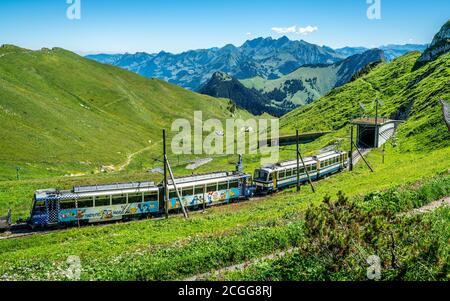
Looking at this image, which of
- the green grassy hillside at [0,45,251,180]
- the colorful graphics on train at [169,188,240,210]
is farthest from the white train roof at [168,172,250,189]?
the green grassy hillside at [0,45,251,180]

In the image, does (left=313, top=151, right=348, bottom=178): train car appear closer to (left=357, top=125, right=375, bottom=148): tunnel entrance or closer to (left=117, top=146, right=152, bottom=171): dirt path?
(left=357, top=125, right=375, bottom=148): tunnel entrance

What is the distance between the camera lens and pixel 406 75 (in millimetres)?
156000

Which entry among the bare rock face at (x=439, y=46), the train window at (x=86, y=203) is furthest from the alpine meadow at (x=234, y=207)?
the bare rock face at (x=439, y=46)

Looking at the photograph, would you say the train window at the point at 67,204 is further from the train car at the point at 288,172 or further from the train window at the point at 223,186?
the train car at the point at 288,172

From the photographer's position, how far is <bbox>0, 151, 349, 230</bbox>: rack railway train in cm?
3647

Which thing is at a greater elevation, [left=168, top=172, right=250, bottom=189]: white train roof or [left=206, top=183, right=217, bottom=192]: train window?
[left=168, top=172, right=250, bottom=189]: white train roof

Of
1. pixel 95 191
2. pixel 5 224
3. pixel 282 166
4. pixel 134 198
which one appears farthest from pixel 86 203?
pixel 282 166

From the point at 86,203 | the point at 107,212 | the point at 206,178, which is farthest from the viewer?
the point at 206,178

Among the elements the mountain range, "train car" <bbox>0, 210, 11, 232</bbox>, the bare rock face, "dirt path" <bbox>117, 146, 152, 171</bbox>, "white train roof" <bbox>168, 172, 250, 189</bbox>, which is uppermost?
the bare rock face

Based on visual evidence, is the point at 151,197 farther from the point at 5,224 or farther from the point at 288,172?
the point at 288,172

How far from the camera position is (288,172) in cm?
5338

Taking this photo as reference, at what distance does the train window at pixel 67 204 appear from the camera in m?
36.5

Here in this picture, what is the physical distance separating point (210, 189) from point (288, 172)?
13.5 metres
